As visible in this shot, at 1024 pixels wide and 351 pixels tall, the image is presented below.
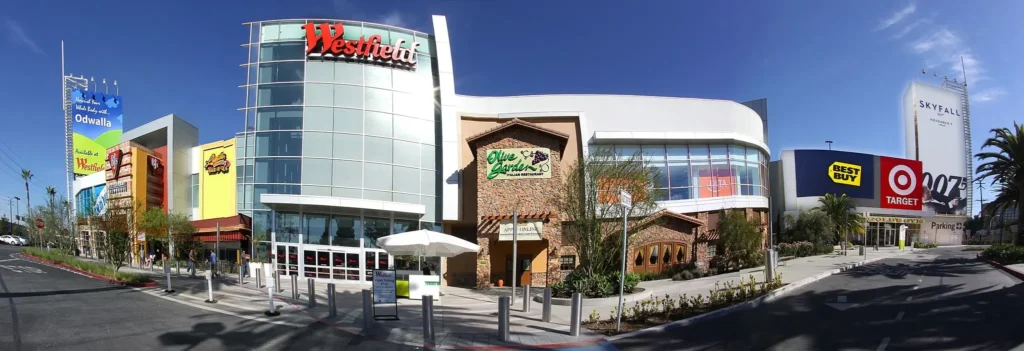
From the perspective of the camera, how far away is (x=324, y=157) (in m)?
25.9

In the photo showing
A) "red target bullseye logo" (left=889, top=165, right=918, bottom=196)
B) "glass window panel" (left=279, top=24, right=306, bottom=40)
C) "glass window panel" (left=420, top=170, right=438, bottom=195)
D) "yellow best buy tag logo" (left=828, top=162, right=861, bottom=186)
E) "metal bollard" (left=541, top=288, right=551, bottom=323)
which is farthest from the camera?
"red target bullseye logo" (left=889, top=165, right=918, bottom=196)

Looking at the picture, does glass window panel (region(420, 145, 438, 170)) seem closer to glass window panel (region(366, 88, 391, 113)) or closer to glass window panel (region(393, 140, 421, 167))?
glass window panel (region(393, 140, 421, 167))

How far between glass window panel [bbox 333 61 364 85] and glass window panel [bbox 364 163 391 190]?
463 cm

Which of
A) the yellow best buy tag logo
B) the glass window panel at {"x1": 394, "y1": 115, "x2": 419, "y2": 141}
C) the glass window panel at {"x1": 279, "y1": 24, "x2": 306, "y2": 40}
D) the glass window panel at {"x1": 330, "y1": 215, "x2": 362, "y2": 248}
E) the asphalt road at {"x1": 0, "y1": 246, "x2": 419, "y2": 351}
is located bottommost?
the asphalt road at {"x1": 0, "y1": 246, "x2": 419, "y2": 351}

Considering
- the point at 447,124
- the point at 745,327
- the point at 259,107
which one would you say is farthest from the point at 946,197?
the point at 259,107

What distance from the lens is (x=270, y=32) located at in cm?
2730

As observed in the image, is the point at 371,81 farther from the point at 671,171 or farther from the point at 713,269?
the point at 713,269

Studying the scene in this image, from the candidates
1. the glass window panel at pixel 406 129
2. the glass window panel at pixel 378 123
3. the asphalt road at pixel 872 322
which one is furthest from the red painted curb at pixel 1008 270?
the glass window panel at pixel 378 123

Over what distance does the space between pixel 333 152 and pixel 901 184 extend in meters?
54.9

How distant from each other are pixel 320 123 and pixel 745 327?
22.7 metres

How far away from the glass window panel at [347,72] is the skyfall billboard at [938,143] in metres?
62.5

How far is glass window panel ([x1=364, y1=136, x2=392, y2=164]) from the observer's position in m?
26.3

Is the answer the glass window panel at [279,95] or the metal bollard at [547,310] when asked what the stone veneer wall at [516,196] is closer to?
the glass window panel at [279,95]

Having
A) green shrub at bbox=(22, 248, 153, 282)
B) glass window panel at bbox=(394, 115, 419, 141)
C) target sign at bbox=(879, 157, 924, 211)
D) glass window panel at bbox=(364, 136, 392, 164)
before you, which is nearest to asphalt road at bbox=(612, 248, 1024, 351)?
green shrub at bbox=(22, 248, 153, 282)
